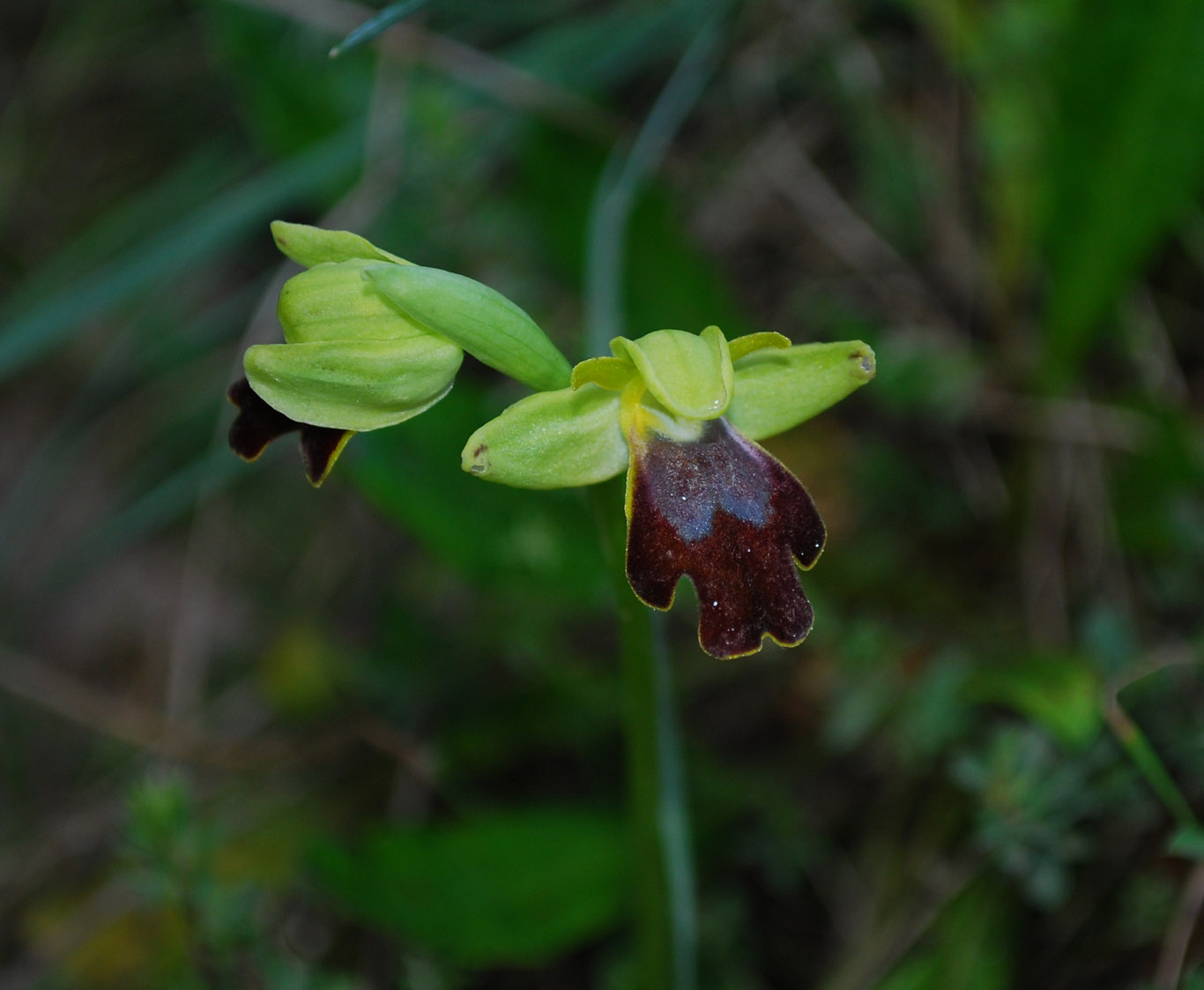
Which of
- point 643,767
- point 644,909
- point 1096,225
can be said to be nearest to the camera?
point 643,767

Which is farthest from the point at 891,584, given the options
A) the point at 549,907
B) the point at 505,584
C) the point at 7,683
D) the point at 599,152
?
the point at 7,683

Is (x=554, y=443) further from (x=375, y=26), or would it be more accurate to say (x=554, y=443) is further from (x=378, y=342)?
(x=375, y=26)

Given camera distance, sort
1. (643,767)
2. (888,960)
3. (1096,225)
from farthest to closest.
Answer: (1096,225), (888,960), (643,767)

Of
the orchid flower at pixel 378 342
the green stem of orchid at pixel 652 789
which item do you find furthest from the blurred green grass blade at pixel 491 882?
the orchid flower at pixel 378 342

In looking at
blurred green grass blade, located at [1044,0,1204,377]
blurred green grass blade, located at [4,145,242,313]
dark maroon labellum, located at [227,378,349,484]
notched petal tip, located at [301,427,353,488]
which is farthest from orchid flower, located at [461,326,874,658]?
blurred green grass blade, located at [4,145,242,313]

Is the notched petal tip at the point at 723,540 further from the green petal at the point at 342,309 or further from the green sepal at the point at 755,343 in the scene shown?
the green petal at the point at 342,309

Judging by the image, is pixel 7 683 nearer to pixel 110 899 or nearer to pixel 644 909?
pixel 110 899

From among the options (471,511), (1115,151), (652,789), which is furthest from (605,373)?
(1115,151)
